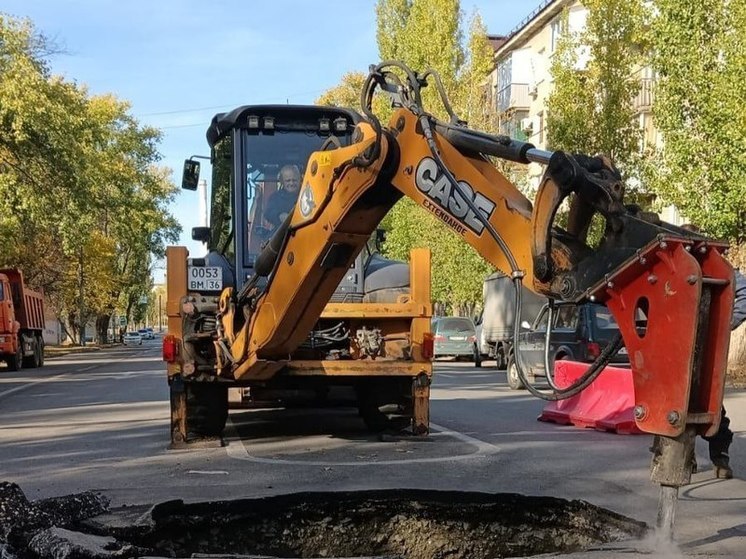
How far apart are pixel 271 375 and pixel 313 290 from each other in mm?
1573

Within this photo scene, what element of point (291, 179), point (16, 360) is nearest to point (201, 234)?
point (291, 179)

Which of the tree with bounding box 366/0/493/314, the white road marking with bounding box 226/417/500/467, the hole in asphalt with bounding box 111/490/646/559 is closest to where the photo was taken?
the hole in asphalt with bounding box 111/490/646/559

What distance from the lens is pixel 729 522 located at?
19.4 ft

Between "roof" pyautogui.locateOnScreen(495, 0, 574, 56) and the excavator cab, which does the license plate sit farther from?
"roof" pyautogui.locateOnScreen(495, 0, 574, 56)

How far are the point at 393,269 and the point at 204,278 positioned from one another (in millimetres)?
2061

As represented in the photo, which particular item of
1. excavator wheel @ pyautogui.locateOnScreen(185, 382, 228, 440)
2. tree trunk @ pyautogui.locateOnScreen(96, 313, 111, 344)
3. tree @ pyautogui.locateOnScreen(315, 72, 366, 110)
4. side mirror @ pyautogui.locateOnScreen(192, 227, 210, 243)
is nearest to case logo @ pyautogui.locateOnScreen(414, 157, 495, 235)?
excavator wheel @ pyautogui.locateOnScreen(185, 382, 228, 440)

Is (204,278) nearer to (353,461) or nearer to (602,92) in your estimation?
(353,461)

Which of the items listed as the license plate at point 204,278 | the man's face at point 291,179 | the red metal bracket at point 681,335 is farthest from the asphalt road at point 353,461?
the man's face at point 291,179

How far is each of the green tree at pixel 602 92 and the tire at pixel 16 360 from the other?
1883 cm

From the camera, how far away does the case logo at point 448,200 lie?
16.1ft

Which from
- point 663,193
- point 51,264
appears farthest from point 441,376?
point 51,264

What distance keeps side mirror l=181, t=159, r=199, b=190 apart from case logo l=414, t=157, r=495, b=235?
15.3ft

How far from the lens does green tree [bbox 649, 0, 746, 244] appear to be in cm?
1964

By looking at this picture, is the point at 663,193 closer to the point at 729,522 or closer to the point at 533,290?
the point at 729,522
